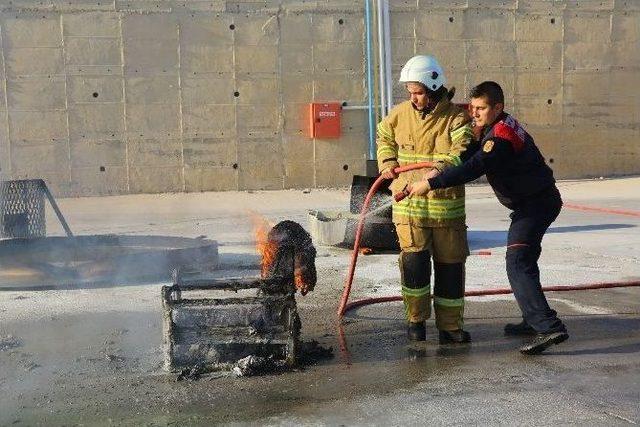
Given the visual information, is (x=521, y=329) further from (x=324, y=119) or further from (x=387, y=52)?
(x=387, y=52)

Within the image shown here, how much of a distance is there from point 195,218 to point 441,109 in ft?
23.9

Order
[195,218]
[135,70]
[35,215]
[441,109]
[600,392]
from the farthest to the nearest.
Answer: [135,70] < [195,218] < [35,215] < [441,109] < [600,392]

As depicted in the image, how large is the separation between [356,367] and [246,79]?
11.4 metres

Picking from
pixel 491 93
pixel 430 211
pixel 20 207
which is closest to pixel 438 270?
pixel 430 211

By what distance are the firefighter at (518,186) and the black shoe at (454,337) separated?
0.39 metres

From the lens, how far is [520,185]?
14.7 feet

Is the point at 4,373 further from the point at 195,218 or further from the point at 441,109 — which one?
the point at 195,218

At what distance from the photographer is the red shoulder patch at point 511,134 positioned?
4.37 metres

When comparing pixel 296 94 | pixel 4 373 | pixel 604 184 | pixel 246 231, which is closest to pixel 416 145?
pixel 4 373

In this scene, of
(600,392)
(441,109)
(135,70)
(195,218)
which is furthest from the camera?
(135,70)

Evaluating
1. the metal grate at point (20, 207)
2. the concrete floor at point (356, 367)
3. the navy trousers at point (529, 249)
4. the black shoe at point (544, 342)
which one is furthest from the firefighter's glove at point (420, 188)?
the metal grate at point (20, 207)

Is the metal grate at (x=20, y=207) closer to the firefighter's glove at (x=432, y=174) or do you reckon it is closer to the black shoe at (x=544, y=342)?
the firefighter's glove at (x=432, y=174)

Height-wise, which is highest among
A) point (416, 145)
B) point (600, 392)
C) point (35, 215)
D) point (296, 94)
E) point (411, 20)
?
point (411, 20)

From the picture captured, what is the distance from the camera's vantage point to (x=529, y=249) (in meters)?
4.50
